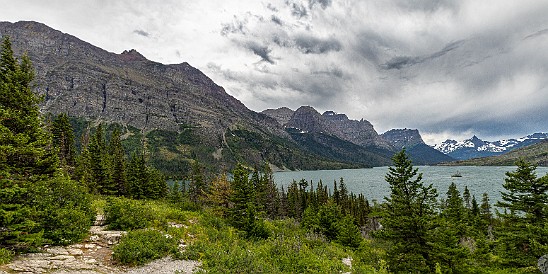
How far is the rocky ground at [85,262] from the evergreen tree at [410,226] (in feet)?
48.8

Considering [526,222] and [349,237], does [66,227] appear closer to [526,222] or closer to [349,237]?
[349,237]

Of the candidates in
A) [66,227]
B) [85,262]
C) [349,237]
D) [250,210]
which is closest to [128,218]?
[66,227]

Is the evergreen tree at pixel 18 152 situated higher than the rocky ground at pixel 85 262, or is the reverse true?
the evergreen tree at pixel 18 152

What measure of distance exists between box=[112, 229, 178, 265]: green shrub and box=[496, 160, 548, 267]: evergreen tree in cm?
2494

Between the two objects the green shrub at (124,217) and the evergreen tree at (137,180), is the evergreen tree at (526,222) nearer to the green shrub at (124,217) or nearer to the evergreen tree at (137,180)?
the green shrub at (124,217)

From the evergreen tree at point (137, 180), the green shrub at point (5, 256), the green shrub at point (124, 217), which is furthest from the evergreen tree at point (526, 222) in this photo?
the evergreen tree at point (137, 180)

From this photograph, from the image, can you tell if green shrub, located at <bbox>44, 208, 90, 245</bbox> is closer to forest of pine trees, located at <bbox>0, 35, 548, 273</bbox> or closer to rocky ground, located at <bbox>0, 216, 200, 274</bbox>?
forest of pine trees, located at <bbox>0, 35, 548, 273</bbox>

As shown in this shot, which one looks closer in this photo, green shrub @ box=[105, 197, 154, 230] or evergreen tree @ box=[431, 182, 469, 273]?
green shrub @ box=[105, 197, 154, 230]

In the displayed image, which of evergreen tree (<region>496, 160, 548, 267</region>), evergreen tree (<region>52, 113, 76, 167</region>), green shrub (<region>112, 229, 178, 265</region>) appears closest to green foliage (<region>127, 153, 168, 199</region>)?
evergreen tree (<region>52, 113, 76, 167</region>)

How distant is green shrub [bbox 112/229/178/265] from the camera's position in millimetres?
12578

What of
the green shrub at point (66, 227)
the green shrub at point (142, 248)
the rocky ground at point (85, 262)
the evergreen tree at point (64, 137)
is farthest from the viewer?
the evergreen tree at point (64, 137)

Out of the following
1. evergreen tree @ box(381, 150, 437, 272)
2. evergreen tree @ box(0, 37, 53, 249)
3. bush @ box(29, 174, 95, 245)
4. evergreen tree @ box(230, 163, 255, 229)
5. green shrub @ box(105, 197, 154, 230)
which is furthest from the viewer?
evergreen tree @ box(230, 163, 255, 229)

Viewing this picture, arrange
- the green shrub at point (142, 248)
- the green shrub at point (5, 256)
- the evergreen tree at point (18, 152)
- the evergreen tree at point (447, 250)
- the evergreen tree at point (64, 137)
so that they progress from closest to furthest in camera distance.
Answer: the green shrub at point (5, 256) < the evergreen tree at point (18, 152) < the green shrub at point (142, 248) < the evergreen tree at point (447, 250) < the evergreen tree at point (64, 137)

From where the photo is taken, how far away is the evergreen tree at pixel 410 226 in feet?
62.1
